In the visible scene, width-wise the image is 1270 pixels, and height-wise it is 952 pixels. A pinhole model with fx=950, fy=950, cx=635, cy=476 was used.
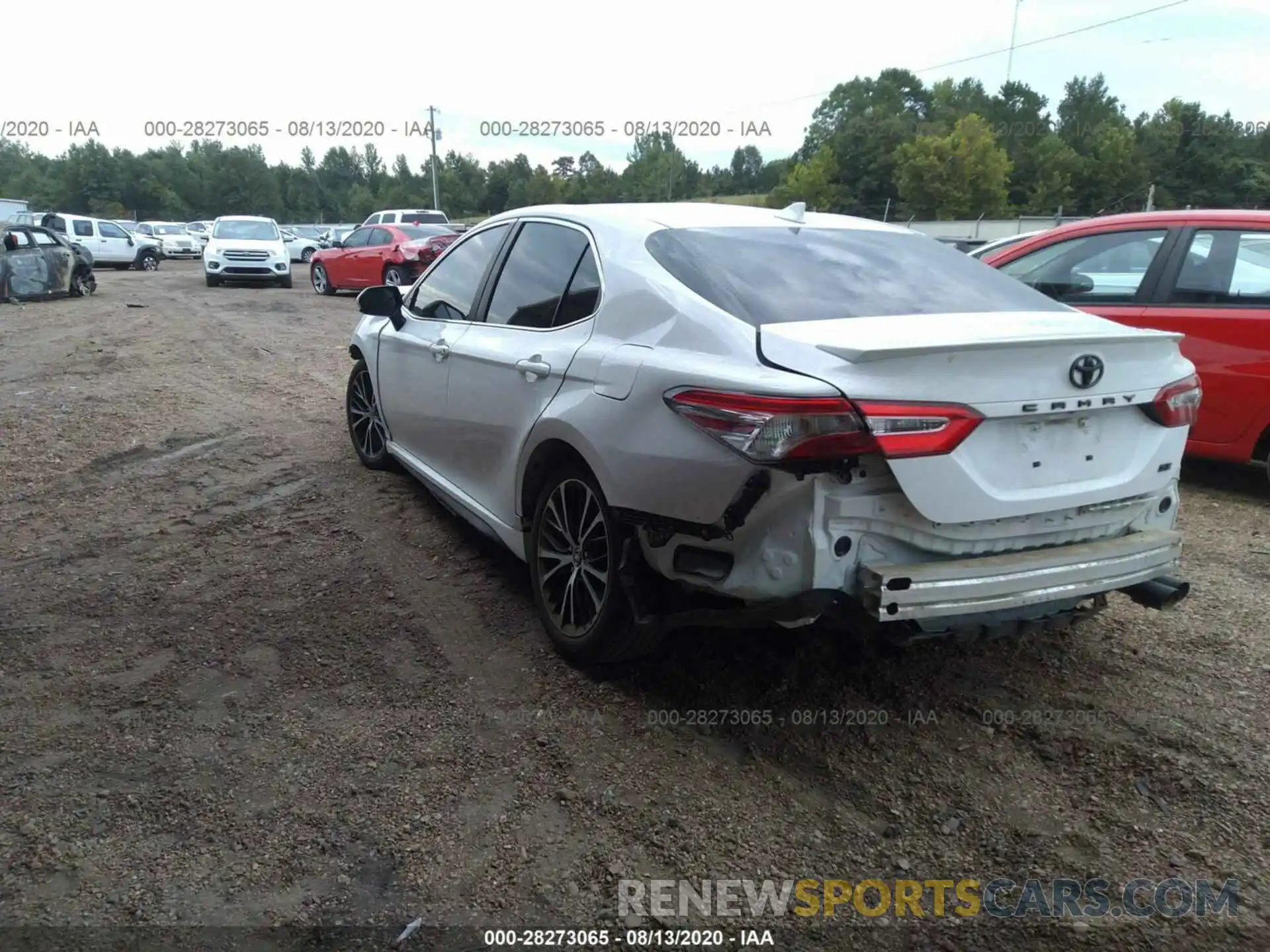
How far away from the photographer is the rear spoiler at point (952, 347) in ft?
8.60

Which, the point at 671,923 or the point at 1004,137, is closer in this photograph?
the point at 671,923

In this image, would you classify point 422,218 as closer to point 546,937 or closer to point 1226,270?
point 1226,270

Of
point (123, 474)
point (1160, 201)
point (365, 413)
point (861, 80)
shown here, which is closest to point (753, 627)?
point (365, 413)

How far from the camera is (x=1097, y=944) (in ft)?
7.57

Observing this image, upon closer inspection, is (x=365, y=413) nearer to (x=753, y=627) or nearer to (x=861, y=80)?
(x=753, y=627)

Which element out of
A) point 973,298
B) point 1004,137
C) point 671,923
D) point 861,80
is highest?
point 861,80

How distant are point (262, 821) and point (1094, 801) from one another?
2.44 metres

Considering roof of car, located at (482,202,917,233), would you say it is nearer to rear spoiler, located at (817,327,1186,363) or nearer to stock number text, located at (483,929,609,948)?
rear spoiler, located at (817,327,1186,363)

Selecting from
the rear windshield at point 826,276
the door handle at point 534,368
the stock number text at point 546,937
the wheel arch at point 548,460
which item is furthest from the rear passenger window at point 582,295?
the stock number text at point 546,937

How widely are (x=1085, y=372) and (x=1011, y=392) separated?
320 mm

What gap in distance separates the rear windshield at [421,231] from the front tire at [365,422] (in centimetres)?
1279

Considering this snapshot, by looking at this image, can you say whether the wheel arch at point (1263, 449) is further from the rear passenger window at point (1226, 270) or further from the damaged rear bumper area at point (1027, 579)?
the damaged rear bumper area at point (1027, 579)

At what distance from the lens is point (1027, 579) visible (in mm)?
2797

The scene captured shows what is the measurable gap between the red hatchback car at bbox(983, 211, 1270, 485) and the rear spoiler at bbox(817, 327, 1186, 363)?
3176 millimetres
